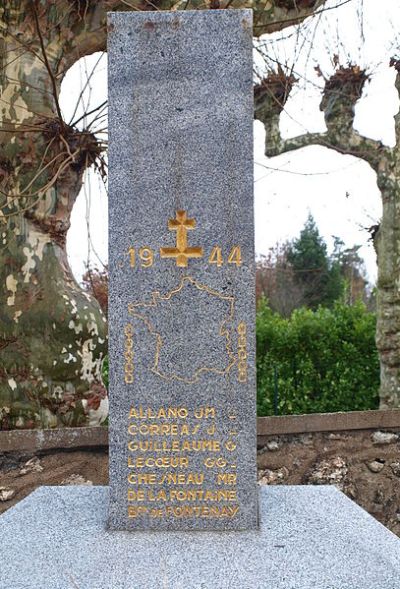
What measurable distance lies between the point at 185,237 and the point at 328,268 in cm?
2620

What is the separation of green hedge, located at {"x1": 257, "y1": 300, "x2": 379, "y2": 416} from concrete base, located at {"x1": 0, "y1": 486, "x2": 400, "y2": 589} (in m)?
3.87

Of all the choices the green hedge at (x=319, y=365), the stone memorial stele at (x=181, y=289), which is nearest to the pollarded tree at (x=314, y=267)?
the green hedge at (x=319, y=365)

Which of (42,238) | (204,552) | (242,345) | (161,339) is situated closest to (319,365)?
(42,238)

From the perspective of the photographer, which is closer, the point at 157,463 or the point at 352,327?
the point at 157,463

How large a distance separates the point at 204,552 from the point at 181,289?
49.3 inches

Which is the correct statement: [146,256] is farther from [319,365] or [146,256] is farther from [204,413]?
[319,365]

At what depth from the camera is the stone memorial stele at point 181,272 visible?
3129 mm

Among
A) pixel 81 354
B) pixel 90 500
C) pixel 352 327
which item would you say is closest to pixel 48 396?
pixel 81 354

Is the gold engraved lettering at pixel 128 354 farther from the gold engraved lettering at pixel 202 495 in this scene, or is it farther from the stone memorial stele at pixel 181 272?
the gold engraved lettering at pixel 202 495

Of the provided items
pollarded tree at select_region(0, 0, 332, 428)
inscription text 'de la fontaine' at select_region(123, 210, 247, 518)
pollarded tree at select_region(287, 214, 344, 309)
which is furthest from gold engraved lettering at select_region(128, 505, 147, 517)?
pollarded tree at select_region(287, 214, 344, 309)

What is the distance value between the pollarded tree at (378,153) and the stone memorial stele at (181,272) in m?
2.76

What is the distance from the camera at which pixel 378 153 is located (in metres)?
6.96

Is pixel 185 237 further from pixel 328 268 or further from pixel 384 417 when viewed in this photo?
pixel 328 268

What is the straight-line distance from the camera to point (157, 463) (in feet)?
10.3
